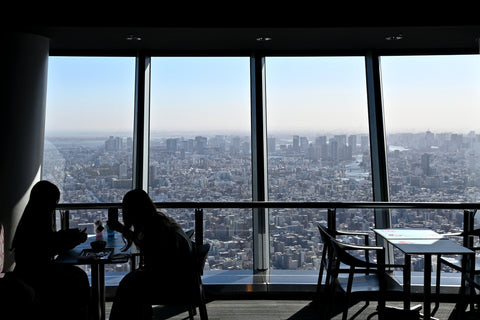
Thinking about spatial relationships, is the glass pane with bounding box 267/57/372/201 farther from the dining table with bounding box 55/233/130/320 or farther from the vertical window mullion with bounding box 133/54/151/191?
the dining table with bounding box 55/233/130/320

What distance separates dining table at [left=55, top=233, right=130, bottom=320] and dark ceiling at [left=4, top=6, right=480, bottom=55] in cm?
233

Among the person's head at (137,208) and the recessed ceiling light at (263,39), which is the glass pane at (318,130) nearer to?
the recessed ceiling light at (263,39)

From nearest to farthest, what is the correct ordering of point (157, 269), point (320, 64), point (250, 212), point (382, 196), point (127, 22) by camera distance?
point (157, 269) → point (127, 22) → point (250, 212) → point (382, 196) → point (320, 64)

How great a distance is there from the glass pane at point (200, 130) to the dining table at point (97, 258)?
1739 mm

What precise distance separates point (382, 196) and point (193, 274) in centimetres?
298

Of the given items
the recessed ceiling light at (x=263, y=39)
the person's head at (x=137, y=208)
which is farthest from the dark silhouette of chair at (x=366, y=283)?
the recessed ceiling light at (x=263, y=39)

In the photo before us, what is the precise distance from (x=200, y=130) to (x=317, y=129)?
1494 millimetres

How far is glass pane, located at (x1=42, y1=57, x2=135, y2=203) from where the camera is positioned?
4.90 metres

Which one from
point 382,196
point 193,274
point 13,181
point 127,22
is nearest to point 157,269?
point 193,274

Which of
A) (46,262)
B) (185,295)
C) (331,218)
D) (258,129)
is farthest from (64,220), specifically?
(331,218)

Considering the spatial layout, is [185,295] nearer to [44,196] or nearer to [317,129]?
[44,196]

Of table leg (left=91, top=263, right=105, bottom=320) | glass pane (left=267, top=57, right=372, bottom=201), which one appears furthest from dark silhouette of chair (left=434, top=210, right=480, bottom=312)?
table leg (left=91, top=263, right=105, bottom=320)

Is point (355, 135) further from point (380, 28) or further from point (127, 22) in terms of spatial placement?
point (127, 22)

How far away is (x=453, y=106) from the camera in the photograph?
505 centimetres
